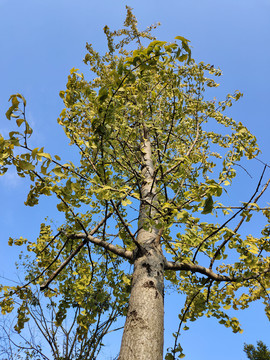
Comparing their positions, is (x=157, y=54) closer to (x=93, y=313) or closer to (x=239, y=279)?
(x=239, y=279)

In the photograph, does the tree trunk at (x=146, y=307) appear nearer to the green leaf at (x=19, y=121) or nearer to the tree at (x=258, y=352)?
the green leaf at (x=19, y=121)

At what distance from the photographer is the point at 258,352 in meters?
17.5

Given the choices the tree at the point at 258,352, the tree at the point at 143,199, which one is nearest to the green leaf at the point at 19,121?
the tree at the point at 143,199

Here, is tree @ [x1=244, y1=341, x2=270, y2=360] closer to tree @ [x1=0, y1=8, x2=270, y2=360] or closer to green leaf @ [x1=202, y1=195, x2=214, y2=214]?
tree @ [x1=0, y1=8, x2=270, y2=360]

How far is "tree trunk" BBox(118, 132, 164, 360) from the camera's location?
1.87m

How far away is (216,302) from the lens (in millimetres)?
3387

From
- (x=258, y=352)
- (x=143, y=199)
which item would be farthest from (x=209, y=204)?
(x=258, y=352)

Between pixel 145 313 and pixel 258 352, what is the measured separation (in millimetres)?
20554

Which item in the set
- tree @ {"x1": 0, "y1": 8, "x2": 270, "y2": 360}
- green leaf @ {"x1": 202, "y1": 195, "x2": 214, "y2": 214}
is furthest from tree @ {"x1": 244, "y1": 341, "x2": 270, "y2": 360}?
green leaf @ {"x1": 202, "y1": 195, "x2": 214, "y2": 214}

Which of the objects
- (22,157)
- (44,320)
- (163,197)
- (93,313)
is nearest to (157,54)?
(22,157)

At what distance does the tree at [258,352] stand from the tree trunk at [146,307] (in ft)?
62.1

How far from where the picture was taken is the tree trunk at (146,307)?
6.12 ft

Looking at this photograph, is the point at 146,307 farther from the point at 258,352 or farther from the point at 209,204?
the point at 258,352

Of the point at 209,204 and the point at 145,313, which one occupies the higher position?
the point at 209,204
